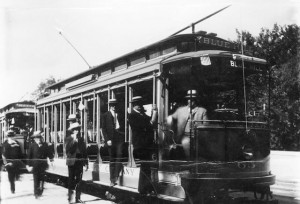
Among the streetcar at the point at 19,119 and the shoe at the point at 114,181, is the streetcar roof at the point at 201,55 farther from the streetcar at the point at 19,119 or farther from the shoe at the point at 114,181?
the streetcar at the point at 19,119

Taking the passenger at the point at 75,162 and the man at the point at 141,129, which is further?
the passenger at the point at 75,162

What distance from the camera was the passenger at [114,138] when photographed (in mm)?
6811

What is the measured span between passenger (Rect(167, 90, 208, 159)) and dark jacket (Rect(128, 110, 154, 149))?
1.35ft

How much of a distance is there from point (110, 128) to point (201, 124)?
2.22 meters

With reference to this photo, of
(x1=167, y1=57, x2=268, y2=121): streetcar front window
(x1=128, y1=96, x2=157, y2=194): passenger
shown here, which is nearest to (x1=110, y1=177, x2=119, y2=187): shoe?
(x1=128, y1=96, x2=157, y2=194): passenger

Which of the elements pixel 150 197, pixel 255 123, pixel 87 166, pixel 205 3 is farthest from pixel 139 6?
pixel 87 166

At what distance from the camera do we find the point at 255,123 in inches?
223

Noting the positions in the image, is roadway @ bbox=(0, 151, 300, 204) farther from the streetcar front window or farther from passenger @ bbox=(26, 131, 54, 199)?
the streetcar front window

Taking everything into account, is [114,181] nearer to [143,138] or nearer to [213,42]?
[143,138]

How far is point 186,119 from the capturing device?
18.6ft

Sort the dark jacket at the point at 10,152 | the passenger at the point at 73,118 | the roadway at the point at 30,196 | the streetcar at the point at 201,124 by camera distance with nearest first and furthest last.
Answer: the streetcar at the point at 201,124 → the roadway at the point at 30,196 → the dark jacket at the point at 10,152 → the passenger at the point at 73,118

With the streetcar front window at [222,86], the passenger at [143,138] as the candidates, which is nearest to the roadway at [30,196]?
the passenger at [143,138]

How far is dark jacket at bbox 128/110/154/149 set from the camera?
5.98 meters

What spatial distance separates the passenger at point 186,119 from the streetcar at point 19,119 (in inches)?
309
